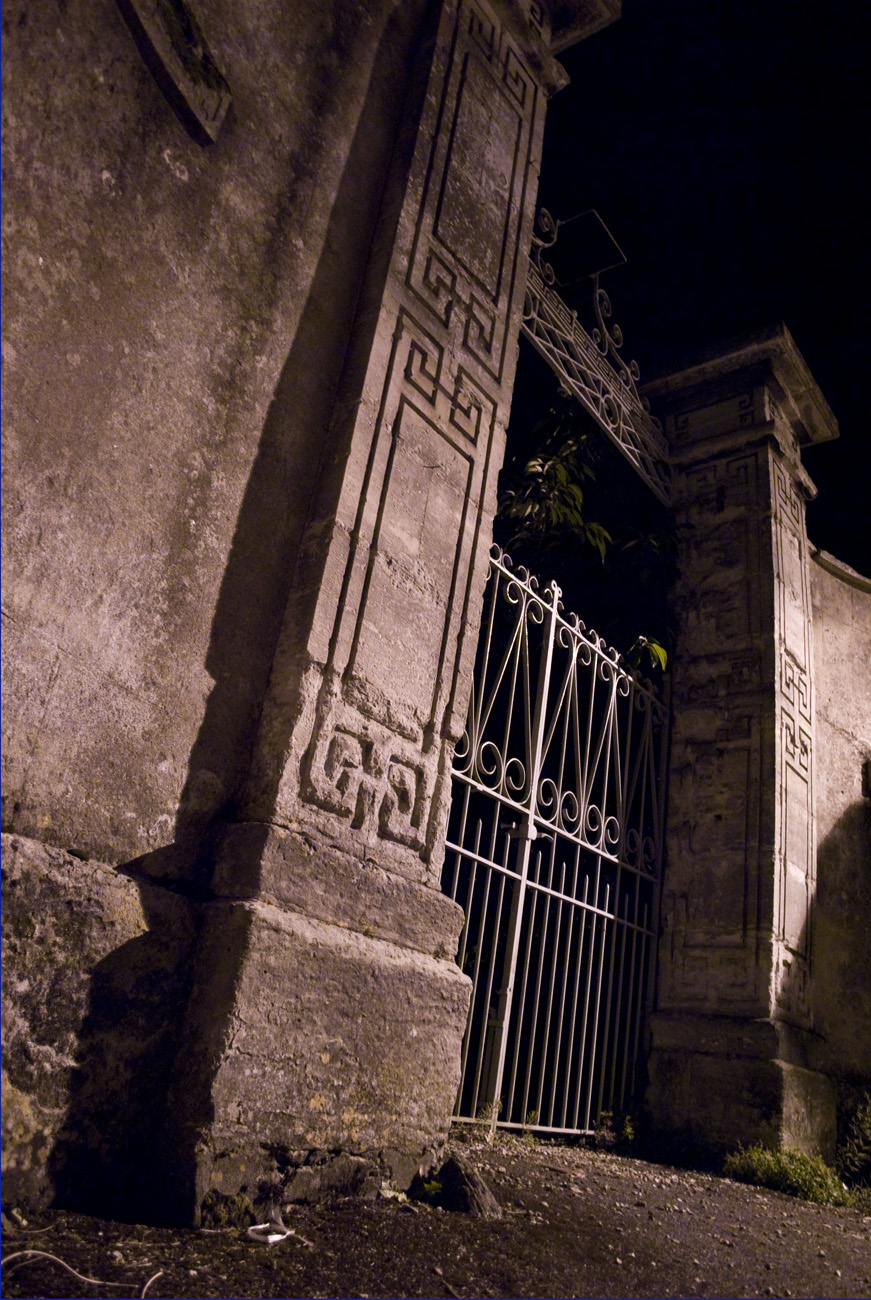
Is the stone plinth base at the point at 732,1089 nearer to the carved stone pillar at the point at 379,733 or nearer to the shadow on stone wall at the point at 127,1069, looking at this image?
the carved stone pillar at the point at 379,733

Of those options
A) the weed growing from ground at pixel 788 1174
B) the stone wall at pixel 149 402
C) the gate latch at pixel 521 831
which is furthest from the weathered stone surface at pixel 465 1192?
the weed growing from ground at pixel 788 1174

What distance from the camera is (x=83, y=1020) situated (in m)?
1.93

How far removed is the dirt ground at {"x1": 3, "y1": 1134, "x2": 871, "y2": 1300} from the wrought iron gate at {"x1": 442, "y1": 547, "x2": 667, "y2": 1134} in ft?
2.37

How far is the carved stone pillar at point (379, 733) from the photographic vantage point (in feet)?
6.75

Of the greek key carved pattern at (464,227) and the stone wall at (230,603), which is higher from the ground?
the greek key carved pattern at (464,227)

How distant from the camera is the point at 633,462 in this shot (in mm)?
5293

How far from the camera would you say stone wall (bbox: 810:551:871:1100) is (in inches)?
192

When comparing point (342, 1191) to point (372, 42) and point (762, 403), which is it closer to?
point (372, 42)

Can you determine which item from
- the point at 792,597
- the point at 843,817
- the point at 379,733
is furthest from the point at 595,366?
the point at 379,733

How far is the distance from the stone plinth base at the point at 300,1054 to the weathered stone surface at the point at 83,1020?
86 mm

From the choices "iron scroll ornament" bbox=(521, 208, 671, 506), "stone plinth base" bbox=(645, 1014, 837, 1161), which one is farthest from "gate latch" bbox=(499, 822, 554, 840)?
"iron scroll ornament" bbox=(521, 208, 671, 506)

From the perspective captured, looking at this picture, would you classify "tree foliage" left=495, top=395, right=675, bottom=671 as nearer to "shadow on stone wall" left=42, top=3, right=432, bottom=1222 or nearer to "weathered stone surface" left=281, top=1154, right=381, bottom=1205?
"shadow on stone wall" left=42, top=3, right=432, bottom=1222

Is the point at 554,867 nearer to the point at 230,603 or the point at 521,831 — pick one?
the point at 521,831

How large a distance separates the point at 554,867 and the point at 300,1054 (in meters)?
2.57
